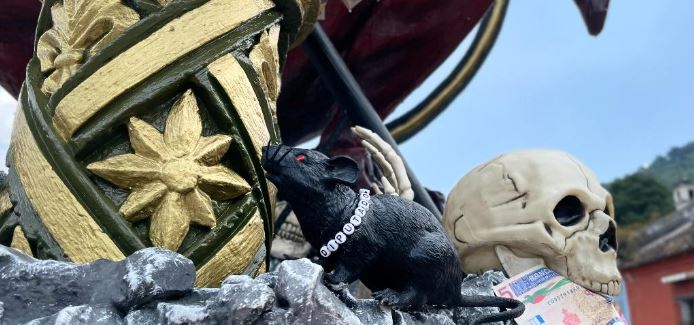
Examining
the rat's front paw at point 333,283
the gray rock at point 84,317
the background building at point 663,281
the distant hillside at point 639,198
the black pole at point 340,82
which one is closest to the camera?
the gray rock at point 84,317

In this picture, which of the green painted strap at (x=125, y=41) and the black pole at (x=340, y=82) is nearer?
the green painted strap at (x=125, y=41)

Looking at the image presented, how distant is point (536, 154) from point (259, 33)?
57cm

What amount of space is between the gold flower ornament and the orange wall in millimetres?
9422

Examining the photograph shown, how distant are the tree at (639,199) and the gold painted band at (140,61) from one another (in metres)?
19.3

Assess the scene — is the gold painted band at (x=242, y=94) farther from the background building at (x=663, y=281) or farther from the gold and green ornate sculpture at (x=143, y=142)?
the background building at (x=663, y=281)

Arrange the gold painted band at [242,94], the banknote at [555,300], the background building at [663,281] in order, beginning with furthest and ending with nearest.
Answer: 1. the background building at [663,281]
2. the banknote at [555,300]
3. the gold painted band at [242,94]

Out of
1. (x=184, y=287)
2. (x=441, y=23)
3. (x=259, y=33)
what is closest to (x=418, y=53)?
(x=441, y=23)

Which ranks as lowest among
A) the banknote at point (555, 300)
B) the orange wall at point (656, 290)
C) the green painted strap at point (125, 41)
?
the orange wall at point (656, 290)

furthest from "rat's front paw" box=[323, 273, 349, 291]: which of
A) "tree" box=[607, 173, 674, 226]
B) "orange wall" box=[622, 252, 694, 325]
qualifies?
"tree" box=[607, 173, 674, 226]

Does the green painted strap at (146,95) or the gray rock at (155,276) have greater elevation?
the green painted strap at (146,95)

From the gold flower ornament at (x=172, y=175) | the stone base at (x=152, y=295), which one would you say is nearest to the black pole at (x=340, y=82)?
the gold flower ornament at (x=172, y=175)

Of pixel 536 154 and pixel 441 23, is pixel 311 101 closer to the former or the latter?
pixel 441 23

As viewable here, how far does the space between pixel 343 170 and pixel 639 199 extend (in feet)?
67.3

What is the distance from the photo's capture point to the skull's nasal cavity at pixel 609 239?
1220 millimetres
